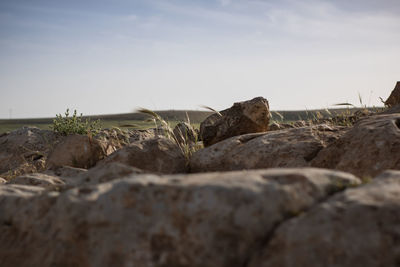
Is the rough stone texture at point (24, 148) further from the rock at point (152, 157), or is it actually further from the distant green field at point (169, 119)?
the rock at point (152, 157)

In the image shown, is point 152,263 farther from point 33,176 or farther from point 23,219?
point 33,176

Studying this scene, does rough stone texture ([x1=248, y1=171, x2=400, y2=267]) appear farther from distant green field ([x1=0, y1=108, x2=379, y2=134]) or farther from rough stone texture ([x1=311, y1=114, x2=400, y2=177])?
distant green field ([x1=0, y1=108, x2=379, y2=134])

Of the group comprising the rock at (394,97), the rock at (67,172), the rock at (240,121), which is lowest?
the rock at (67,172)

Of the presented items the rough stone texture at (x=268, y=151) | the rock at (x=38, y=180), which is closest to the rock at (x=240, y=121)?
the rough stone texture at (x=268, y=151)

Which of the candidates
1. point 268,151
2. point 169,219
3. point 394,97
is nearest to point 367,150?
point 268,151

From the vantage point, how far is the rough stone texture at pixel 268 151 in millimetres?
3955

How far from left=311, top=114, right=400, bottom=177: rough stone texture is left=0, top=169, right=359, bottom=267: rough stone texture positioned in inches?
55.1

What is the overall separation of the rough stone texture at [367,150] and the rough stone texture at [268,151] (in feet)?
0.74

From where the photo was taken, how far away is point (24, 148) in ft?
27.4

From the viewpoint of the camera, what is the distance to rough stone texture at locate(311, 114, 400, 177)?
336 centimetres

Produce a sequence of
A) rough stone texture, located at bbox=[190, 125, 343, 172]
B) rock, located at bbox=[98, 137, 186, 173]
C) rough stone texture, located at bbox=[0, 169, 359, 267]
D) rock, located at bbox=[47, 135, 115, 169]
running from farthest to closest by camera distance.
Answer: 1. rock, located at bbox=[47, 135, 115, 169]
2. rock, located at bbox=[98, 137, 186, 173]
3. rough stone texture, located at bbox=[190, 125, 343, 172]
4. rough stone texture, located at bbox=[0, 169, 359, 267]

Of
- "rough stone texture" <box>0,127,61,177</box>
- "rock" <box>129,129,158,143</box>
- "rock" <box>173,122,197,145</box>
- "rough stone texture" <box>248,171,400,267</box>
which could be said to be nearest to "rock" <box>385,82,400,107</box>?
"rock" <box>173,122,197,145</box>

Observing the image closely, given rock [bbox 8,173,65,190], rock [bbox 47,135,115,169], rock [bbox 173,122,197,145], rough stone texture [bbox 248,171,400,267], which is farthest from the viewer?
rock [bbox 173,122,197,145]

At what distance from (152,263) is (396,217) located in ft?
4.23
